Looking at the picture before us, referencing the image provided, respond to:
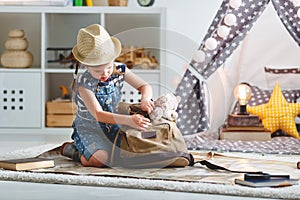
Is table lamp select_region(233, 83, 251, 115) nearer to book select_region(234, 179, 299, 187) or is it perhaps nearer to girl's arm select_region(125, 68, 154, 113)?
girl's arm select_region(125, 68, 154, 113)

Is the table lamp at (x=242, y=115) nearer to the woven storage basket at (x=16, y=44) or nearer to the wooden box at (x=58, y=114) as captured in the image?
the wooden box at (x=58, y=114)

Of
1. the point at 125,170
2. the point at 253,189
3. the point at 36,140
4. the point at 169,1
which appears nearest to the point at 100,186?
the point at 125,170

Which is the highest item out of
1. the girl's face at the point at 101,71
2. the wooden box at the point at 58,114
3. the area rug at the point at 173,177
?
the girl's face at the point at 101,71

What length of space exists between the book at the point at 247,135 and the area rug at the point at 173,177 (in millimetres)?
676

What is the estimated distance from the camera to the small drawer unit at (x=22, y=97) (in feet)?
15.2

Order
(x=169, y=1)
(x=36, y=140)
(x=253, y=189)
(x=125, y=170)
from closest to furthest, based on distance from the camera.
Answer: (x=253, y=189), (x=125, y=170), (x=36, y=140), (x=169, y=1)

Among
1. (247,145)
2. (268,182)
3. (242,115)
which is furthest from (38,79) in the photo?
(268,182)

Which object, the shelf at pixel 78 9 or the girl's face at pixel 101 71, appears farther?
the shelf at pixel 78 9

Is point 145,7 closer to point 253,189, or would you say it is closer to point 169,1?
point 169,1

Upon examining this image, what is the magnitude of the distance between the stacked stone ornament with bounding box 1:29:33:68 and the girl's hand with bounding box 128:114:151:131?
2204 millimetres

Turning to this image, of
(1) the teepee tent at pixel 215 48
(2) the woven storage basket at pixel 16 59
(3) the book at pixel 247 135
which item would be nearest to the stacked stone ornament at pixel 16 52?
(2) the woven storage basket at pixel 16 59

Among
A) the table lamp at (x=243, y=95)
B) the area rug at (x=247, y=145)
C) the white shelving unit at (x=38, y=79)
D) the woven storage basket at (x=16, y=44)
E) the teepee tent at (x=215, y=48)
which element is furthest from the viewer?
the woven storage basket at (x=16, y=44)

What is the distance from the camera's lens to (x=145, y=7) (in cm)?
464

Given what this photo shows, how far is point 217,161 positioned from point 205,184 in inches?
26.1
